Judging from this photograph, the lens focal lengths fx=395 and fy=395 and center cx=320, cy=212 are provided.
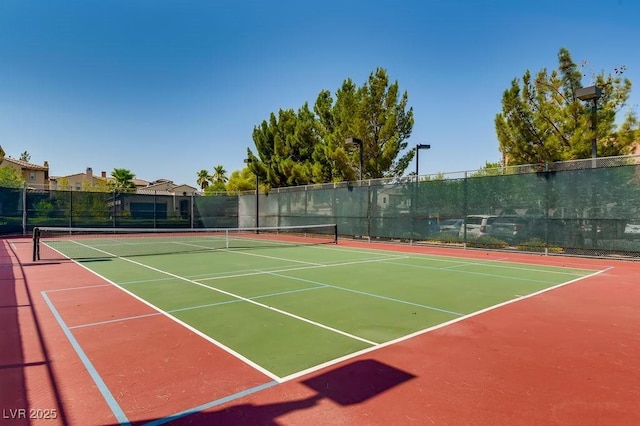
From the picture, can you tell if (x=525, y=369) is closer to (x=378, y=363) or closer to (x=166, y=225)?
(x=378, y=363)

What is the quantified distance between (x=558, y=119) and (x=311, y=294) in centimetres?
1322

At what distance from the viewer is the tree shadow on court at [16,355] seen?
10.4 ft

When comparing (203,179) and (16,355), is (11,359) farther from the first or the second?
(203,179)

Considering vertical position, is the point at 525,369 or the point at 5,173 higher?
the point at 5,173

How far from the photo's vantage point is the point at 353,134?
22.9 meters

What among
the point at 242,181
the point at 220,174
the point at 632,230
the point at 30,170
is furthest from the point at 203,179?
the point at 632,230

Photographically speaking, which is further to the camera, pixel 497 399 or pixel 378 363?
pixel 378 363

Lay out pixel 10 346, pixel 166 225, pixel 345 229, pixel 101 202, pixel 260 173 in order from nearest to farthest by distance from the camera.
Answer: pixel 10 346, pixel 345 229, pixel 101 202, pixel 166 225, pixel 260 173

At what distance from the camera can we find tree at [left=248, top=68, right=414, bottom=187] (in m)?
22.9

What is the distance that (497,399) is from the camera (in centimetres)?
340

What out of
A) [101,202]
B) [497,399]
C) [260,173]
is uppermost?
[260,173]

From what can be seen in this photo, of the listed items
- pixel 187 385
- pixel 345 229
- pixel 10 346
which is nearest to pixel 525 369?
pixel 187 385

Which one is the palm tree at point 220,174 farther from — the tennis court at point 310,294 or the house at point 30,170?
the tennis court at point 310,294

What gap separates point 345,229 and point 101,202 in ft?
52.9
